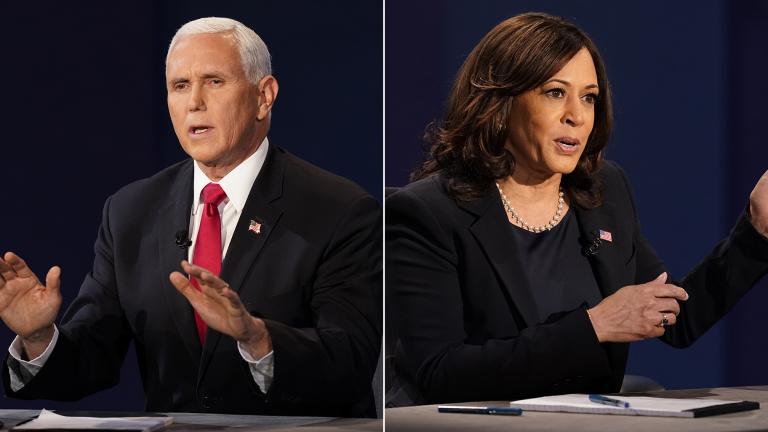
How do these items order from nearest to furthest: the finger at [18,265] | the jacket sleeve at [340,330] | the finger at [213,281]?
the finger at [213,281]
the finger at [18,265]
the jacket sleeve at [340,330]

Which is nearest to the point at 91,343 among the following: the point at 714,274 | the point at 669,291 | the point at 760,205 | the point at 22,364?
the point at 22,364

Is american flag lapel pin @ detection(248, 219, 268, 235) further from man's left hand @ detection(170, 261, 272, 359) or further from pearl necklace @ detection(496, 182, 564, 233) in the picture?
pearl necklace @ detection(496, 182, 564, 233)

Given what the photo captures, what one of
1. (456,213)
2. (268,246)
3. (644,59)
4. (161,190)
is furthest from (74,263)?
(644,59)

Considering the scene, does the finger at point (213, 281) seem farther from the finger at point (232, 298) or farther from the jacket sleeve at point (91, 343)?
the jacket sleeve at point (91, 343)

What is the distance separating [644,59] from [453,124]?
2.35 feet

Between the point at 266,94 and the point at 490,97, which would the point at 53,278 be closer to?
the point at 266,94

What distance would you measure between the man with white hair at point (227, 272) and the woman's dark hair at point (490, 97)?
518 millimetres

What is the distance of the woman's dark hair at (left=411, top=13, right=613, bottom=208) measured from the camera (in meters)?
3.44

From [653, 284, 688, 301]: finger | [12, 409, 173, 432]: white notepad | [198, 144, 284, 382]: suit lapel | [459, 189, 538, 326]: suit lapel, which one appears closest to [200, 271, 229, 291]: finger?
[198, 144, 284, 382]: suit lapel

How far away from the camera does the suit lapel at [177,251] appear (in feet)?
9.68

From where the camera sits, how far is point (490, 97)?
3.47m

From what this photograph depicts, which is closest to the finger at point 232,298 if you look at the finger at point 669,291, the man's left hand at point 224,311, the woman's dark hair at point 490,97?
the man's left hand at point 224,311

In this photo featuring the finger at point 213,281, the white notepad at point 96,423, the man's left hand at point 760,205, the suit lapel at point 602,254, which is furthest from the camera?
the man's left hand at point 760,205

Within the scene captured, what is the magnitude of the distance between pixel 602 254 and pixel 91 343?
4.98 ft
